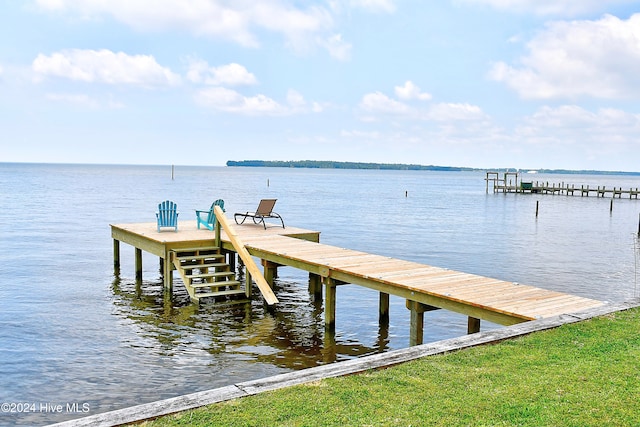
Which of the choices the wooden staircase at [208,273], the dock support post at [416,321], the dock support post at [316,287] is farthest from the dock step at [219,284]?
the dock support post at [416,321]

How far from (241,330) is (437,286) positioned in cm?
415

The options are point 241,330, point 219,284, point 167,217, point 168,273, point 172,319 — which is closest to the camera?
point 241,330

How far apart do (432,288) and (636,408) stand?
446 cm

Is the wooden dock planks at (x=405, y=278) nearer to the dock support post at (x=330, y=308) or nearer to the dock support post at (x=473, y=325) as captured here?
the dock support post at (x=330, y=308)

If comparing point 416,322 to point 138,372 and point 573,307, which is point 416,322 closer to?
point 573,307

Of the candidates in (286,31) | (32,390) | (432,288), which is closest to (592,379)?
(432,288)

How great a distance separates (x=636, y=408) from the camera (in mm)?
4539

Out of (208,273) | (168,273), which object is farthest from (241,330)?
(168,273)

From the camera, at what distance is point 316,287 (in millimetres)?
14398

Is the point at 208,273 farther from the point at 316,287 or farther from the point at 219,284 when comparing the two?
the point at 316,287

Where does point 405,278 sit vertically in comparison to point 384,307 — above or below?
above

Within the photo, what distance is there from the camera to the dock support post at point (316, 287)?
14.2 metres

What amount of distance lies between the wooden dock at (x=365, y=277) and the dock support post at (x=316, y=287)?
1.0 inches

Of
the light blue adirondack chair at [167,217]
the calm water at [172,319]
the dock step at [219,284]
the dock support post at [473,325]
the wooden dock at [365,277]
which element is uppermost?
the light blue adirondack chair at [167,217]
